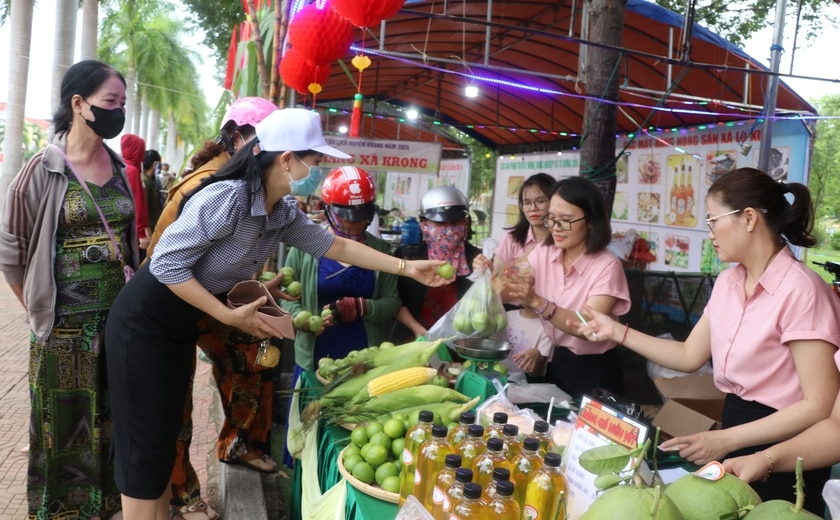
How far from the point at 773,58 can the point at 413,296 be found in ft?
14.0

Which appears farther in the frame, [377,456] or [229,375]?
[229,375]

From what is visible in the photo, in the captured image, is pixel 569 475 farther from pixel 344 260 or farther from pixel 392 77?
pixel 392 77

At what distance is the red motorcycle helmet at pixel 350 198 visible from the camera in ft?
11.5

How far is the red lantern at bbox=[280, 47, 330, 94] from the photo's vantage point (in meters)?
4.70

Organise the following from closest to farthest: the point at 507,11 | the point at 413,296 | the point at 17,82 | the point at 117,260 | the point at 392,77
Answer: the point at 117,260
the point at 413,296
the point at 507,11
the point at 17,82
the point at 392,77

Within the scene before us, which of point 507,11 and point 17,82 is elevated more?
point 507,11

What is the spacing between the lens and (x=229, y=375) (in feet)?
11.1

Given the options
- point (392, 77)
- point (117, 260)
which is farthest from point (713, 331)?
point (392, 77)

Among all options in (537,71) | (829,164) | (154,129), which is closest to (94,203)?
(537,71)

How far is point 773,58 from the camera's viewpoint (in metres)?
5.63

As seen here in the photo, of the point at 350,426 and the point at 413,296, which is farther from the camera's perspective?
the point at 413,296

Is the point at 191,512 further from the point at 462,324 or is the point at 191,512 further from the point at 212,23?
the point at 212,23

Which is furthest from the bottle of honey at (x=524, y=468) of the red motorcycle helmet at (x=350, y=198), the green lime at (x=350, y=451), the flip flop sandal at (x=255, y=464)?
the flip flop sandal at (x=255, y=464)

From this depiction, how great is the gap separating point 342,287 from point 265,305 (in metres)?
1.02
